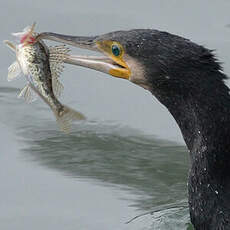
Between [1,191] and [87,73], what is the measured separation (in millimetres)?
Answer: 1678

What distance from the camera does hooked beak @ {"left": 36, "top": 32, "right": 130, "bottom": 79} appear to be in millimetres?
5977

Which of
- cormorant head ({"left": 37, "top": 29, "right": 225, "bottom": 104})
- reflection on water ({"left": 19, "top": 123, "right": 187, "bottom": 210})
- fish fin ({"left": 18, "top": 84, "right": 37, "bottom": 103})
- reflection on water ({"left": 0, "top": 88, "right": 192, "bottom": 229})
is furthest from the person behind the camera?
reflection on water ({"left": 19, "top": 123, "right": 187, "bottom": 210})

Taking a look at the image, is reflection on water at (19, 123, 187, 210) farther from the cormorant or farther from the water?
the cormorant

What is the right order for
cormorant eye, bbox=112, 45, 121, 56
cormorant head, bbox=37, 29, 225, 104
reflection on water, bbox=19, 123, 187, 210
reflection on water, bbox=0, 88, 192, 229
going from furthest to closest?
1. reflection on water, bbox=19, 123, 187, 210
2. reflection on water, bbox=0, 88, 192, 229
3. cormorant eye, bbox=112, 45, 121, 56
4. cormorant head, bbox=37, 29, 225, 104

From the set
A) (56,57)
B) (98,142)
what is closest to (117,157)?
(98,142)

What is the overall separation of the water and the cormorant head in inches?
43.7

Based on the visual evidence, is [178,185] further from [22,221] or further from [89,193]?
[22,221]

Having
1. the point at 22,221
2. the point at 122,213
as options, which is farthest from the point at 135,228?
the point at 22,221

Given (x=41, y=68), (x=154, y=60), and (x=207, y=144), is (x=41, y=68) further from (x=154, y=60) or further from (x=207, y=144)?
(x=207, y=144)

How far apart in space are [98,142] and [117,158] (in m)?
0.25

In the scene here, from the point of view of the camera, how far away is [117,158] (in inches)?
289

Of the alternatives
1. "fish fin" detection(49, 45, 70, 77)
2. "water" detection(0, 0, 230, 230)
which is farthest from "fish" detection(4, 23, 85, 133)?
"water" detection(0, 0, 230, 230)

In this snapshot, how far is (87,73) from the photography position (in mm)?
8320

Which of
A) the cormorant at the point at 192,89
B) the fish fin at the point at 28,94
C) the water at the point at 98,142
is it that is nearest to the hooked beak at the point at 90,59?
the cormorant at the point at 192,89
